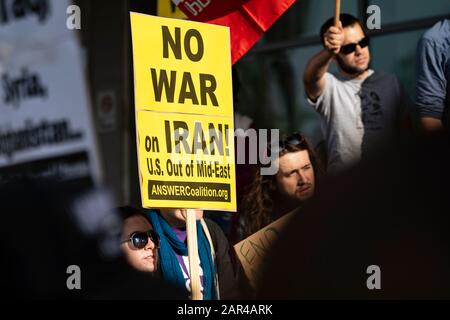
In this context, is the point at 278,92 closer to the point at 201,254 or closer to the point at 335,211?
the point at 201,254

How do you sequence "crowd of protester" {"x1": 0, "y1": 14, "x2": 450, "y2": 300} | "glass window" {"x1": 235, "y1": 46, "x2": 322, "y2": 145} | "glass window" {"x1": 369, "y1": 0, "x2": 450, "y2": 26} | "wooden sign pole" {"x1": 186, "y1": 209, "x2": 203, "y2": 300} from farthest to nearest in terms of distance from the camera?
"glass window" {"x1": 235, "y1": 46, "x2": 322, "y2": 145}, "glass window" {"x1": 369, "y1": 0, "x2": 450, "y2": 26}, "wooden sign pole" {"x1": 186, "y1": 209, "x2": 203, "y2": 300}, "crowd of protester" {"x1": 0, "y1": 14, "x2": 450, "y2": 300}

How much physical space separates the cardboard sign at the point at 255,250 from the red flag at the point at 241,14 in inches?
42.9

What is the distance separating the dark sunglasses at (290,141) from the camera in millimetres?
7250

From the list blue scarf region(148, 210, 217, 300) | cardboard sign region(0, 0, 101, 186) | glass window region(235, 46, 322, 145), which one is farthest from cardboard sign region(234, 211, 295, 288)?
cardboard sign region(0, 0, 101, 186)

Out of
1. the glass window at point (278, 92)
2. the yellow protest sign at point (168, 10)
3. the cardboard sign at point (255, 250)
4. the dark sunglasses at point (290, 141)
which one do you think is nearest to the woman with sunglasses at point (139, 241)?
the cardboard sign at point (255, 250)

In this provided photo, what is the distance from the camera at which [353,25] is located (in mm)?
6969

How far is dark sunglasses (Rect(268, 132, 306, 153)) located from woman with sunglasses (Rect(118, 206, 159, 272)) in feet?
3.43

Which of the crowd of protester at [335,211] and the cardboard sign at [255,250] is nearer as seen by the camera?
the crowd of protester at [335,211]

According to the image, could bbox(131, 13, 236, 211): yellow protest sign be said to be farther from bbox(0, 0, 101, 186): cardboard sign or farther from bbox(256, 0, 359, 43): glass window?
bbox(0, 0, 101, 186): cardboard sign

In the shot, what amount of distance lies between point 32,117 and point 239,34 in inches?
89.9

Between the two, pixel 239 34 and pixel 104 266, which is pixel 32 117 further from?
pixel 104 266

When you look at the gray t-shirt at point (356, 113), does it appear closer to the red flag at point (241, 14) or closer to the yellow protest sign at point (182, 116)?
the red flag at point (241, 14)

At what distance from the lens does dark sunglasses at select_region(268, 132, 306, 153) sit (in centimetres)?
725

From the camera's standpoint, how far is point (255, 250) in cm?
683
